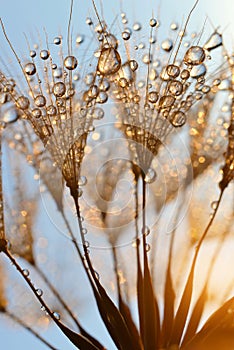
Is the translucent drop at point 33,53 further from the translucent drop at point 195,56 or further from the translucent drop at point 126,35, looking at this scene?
the translucent drop at point 195,56

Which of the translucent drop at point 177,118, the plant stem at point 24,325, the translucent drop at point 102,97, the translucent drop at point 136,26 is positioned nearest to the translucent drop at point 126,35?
the translucent drop at point 136,26

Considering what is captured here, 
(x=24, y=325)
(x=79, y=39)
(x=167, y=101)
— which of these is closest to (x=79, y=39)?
(x=79, y=39)

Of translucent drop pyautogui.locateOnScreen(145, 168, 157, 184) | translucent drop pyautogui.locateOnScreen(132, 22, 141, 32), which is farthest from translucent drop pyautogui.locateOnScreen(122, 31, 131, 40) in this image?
translucent drop pyautogui.locateOnScreen(145, 168, 157, 184)

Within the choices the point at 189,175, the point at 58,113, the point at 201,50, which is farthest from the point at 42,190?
the point at 201,50

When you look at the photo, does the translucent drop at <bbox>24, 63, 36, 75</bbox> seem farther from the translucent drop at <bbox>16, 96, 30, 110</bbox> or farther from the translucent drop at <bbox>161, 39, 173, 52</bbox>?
the translucent drop at <bbox>161, 39, 173, 52</bbox>

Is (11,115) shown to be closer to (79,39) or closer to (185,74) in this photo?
(79,39)

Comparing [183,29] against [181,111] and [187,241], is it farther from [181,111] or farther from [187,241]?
[187,241]

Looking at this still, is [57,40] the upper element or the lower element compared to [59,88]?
upper
